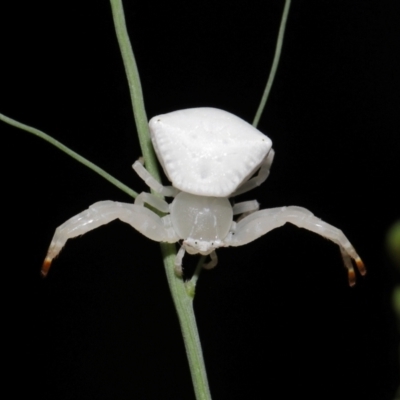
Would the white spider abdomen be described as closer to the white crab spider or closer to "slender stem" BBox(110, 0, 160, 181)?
the white crab spider

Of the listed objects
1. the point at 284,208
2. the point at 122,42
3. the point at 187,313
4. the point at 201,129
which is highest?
the point at 122,42

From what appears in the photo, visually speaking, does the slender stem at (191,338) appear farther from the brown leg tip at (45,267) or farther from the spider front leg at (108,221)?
the brown leg tip at (45,267)

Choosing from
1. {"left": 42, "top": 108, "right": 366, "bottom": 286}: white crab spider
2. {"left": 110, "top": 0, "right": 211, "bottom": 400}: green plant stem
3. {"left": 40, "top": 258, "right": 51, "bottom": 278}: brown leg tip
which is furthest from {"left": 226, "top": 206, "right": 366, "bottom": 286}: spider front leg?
{"left": 40, "top": 258, "right": 51, "bottom": 278}: brown leg tip

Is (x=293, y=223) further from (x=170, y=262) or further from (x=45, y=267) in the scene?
(x=45, y=267)

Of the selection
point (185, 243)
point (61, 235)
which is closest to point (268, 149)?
point (185, 243)

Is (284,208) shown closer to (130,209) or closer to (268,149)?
(268,149)

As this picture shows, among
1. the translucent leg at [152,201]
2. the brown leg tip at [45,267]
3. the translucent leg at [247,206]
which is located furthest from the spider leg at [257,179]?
the brown leg tip at [45,267]

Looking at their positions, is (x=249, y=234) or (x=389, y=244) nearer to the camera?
(x=249, y=234)
